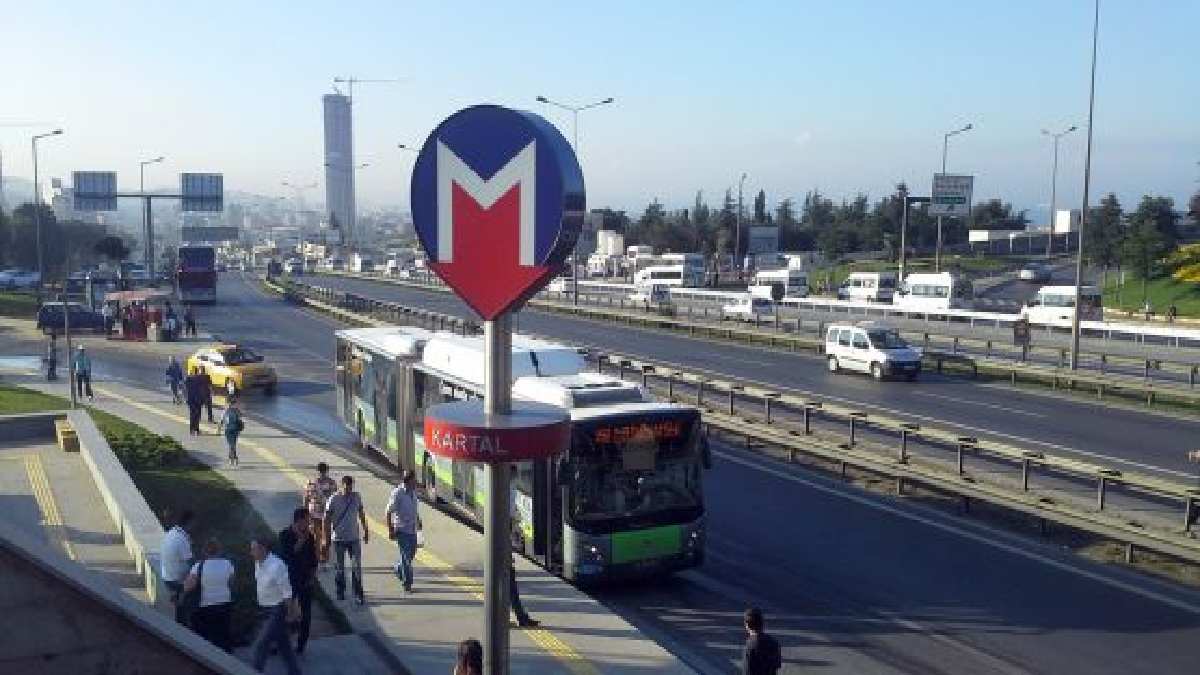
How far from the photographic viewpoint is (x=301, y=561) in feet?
35.2

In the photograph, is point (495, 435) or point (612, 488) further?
point (612, 488)

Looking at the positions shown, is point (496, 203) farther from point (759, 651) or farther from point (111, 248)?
point (111, 248)

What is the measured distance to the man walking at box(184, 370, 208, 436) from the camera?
78.8 feet

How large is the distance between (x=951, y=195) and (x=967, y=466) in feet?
173

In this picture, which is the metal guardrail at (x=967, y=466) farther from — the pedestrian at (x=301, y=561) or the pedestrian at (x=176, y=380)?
the pedestrian at (x=176, y=380)

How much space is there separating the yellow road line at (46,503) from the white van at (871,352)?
23.5 meters

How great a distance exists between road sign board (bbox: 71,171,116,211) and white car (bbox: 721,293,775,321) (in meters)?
53.1

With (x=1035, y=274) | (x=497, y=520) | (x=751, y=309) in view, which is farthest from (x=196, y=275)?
(x=497, y=520)

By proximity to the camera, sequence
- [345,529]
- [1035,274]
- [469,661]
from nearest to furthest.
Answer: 1. [469,661]
2. [345,529]
3. [1035,274]

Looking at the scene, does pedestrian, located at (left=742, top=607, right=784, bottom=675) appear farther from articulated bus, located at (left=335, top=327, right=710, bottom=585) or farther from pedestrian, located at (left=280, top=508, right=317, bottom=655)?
pedestrian, located at (left=280, top=508, right=317, bottom=655)

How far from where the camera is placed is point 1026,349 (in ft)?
118

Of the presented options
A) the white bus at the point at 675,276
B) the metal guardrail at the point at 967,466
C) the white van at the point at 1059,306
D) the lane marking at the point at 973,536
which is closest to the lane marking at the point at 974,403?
the metal guardrail at the point at 967,466

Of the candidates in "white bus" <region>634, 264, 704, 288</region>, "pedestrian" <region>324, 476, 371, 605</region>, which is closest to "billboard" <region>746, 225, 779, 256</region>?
"white bus" <region>634, 264, 704, 288</region>

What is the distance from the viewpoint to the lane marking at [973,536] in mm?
13266
